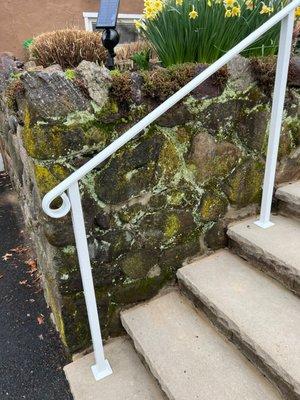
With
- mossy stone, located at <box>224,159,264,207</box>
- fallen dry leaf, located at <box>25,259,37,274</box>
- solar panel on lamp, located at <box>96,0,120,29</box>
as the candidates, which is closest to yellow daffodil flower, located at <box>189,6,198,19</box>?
solar panel on lamp, located at <box>96,0,120,29</box>

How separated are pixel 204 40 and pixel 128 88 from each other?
0.58 meters

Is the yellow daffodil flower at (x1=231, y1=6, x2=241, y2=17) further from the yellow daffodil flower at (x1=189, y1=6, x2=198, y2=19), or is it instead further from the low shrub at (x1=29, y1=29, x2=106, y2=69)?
the low shrub at (x1=29, y1=29, x2=106, y2=69)

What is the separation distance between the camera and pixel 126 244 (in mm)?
1617

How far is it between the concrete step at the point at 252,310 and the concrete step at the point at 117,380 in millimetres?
420

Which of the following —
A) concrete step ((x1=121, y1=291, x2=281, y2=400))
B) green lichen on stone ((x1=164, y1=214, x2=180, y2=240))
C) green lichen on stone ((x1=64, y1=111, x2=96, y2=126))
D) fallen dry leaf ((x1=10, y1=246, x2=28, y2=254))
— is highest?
green lichen on stone ((x1=64, y1=111, x2=96, y2=126))

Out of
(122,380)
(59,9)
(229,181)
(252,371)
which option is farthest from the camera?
(59,9)

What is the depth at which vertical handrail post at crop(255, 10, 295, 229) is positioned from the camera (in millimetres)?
1471

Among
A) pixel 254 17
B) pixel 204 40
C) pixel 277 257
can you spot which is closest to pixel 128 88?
pixel 204 40

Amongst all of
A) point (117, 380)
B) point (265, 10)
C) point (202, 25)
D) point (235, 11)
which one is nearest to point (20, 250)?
point (117, 380)

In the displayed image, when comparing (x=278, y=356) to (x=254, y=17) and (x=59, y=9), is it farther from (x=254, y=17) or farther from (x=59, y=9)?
(x=59, y=9)

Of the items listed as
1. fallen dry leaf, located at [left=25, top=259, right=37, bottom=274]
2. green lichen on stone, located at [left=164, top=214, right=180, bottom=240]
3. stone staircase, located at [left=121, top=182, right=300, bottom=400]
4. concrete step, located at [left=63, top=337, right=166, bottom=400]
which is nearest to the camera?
stone staircase, located at [left=121, top=182, right=300, bottom=400]

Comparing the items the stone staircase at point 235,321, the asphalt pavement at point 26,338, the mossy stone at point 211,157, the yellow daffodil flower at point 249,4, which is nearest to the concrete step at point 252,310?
the stone staircase at point 235,321

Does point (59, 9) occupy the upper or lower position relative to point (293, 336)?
upper

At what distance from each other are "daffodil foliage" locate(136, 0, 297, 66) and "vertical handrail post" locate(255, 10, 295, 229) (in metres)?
0.27
